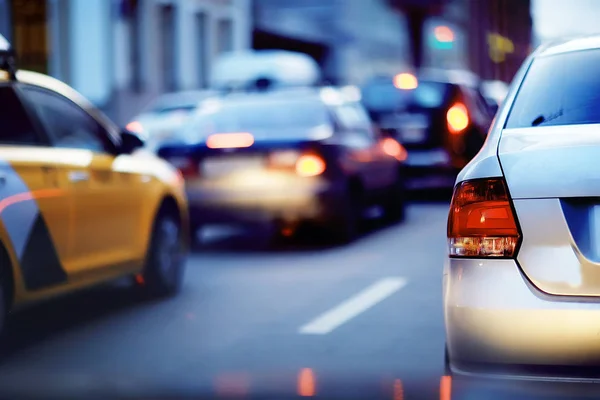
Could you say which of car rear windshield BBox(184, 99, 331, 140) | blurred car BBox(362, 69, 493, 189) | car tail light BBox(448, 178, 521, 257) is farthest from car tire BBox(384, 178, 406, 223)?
car tail light BBox(448, 178, 521, 257)

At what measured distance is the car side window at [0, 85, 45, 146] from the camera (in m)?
7.18

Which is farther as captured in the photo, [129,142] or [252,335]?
[129,142]

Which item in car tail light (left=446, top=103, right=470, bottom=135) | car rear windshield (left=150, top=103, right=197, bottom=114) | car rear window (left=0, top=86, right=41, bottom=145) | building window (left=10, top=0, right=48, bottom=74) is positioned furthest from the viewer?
building window (left=10, top=0, right=48, bottom=74)

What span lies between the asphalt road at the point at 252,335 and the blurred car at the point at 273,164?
754 mm

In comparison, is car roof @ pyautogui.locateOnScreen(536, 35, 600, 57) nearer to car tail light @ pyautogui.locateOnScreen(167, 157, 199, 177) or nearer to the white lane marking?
the white lane marking

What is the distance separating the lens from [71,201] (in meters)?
7.46

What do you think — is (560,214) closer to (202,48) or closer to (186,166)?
(186,166)

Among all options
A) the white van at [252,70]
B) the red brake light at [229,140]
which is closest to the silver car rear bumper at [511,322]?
the red brake light at [229,140]

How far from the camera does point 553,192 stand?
4379 millimetres

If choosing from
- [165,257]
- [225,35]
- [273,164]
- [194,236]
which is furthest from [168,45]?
[165,257]

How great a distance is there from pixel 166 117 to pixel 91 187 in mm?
12454

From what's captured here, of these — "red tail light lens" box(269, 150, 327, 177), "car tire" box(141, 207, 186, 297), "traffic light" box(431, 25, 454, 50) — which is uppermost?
"traffic light" box(431, 25, 454, 50)

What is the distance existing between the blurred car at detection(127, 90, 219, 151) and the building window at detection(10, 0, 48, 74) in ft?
24.4

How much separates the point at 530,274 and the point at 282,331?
3.33 meters
